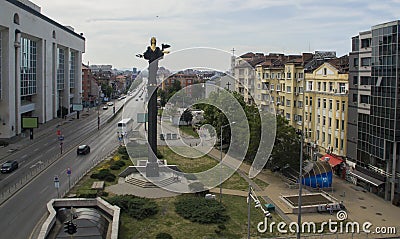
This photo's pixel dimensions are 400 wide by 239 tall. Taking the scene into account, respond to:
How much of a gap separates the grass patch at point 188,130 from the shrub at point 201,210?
107 feet

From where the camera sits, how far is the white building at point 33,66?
53906mm

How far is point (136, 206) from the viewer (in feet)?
87.5

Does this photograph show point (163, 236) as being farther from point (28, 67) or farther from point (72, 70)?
point (72, 70)

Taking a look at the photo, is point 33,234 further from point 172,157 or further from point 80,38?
point 80,38

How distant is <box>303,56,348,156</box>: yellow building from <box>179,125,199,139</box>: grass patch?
18.8 m

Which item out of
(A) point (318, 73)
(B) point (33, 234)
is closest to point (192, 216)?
(B) point (33, 234)

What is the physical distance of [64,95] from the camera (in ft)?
285

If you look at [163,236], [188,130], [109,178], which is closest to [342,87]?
[109,178]

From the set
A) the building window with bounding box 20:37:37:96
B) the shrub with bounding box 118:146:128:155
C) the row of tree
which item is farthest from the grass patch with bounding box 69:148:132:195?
the building window with bounding box 20:37:37:96

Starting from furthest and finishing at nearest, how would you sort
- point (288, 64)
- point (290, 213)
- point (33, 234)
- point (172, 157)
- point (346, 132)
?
point (288, 64)
point (172, 157)
point (346, 132)
point (290, 213)
point (33, 234)

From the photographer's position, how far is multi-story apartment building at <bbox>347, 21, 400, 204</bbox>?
3206 centimetres

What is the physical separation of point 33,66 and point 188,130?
27014 millimetres

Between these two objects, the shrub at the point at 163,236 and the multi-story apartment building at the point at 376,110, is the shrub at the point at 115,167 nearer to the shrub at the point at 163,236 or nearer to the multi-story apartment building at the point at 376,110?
the shrub at the point at 163,236

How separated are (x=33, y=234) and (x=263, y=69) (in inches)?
1812
